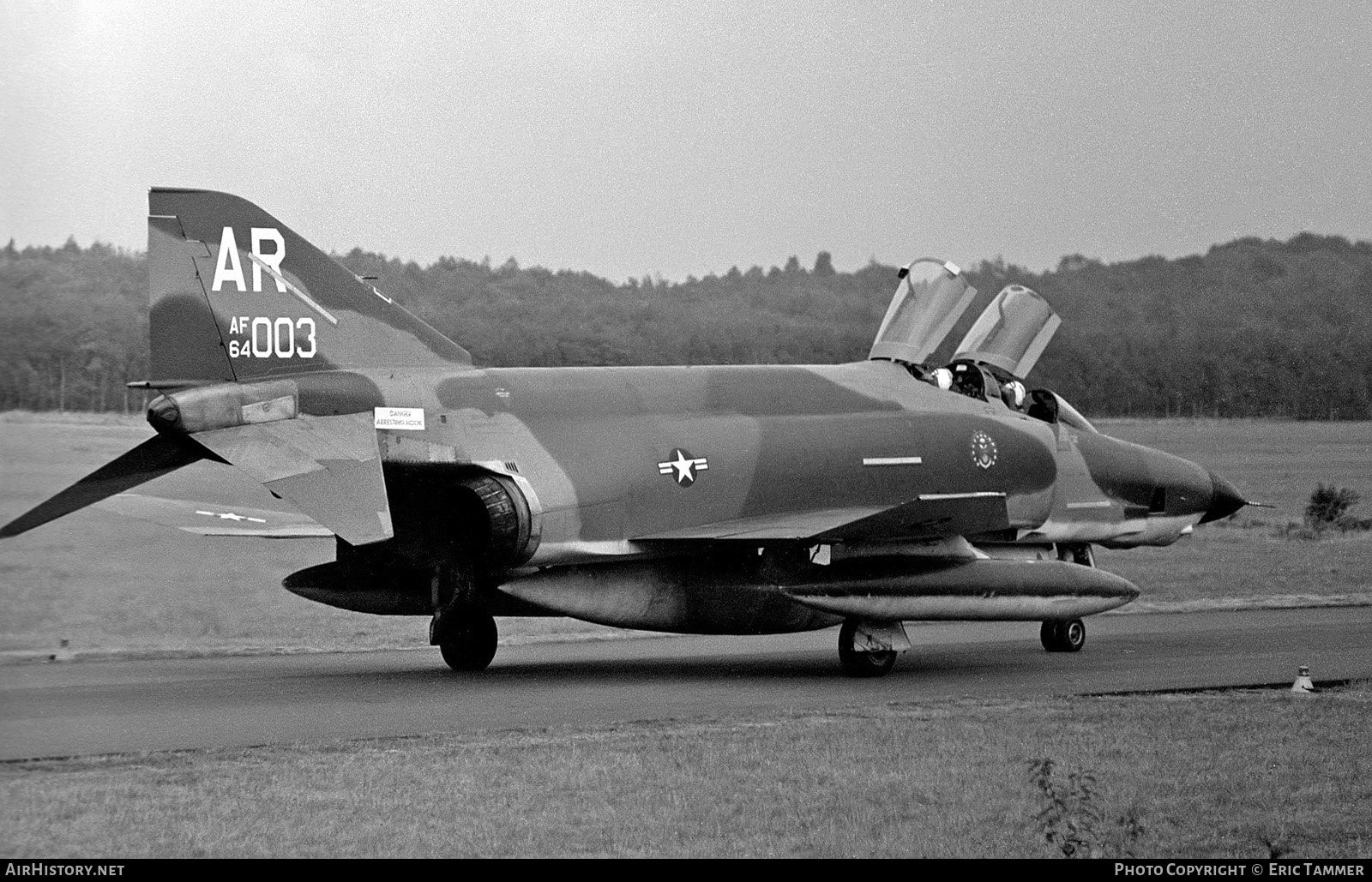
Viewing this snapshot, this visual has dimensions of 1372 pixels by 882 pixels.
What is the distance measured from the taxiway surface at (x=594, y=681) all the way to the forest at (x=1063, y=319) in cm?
384

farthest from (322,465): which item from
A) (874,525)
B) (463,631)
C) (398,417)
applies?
(874,525)

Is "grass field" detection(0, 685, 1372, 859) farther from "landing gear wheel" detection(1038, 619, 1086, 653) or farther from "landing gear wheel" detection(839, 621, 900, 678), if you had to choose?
"landing gear wheel" detection(1038, 619, 1086, 653)

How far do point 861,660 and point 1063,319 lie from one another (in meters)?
10.1

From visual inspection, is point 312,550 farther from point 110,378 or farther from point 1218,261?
point 1218,261

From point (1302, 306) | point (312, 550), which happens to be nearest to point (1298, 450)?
point (1302, 306)

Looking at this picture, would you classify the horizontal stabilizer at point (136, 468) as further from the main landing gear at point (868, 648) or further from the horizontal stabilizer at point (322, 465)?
the main landing gear at point (868, 648)

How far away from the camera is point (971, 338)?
18.9 m

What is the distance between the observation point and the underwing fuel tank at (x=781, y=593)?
15062mm

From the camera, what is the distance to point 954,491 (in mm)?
17031

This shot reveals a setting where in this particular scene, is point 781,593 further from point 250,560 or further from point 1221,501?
point 1221,501

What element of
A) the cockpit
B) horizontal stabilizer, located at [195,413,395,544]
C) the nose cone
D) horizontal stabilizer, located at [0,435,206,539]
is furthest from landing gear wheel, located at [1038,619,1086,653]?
horizontal stabilizer, located at [0,435,206,539]

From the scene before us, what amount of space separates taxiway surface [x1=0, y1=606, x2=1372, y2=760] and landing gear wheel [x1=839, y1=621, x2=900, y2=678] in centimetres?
19

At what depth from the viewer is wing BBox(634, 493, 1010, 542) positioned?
15125mm

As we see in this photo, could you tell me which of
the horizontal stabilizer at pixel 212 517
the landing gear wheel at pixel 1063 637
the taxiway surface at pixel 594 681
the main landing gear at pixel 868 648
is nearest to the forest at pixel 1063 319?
the horizontal stabilizer at pixel 212 517
